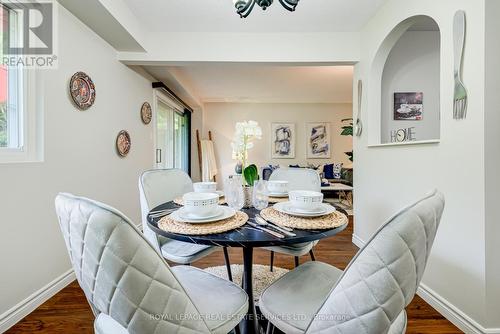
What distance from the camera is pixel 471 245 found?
1.35 metres

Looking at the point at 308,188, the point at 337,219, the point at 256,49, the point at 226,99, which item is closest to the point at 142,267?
the point at 337,219

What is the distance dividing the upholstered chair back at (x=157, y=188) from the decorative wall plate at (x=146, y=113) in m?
1.68

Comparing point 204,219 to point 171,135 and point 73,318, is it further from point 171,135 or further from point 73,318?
point 171,135

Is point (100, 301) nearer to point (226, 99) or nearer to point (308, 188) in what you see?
point (308, 188)

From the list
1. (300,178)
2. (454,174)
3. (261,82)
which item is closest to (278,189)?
(300,178)

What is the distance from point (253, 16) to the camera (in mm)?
2307

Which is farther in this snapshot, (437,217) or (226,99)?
(226,99)

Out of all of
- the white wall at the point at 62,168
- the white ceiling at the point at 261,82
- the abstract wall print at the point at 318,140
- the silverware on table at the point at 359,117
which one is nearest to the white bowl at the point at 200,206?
the white wall at the point at 62,168

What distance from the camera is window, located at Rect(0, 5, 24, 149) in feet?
4.83

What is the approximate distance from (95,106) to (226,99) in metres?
3.89

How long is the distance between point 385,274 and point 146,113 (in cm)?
340

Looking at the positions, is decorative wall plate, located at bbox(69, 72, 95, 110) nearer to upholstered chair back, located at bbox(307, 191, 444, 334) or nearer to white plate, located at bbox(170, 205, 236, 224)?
white plate, located at bbox(170, 205, 236, 224)

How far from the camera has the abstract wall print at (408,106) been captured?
2357 millimetres

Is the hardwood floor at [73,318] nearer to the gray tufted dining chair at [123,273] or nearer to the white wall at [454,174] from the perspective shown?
the white wall at [454,174]
